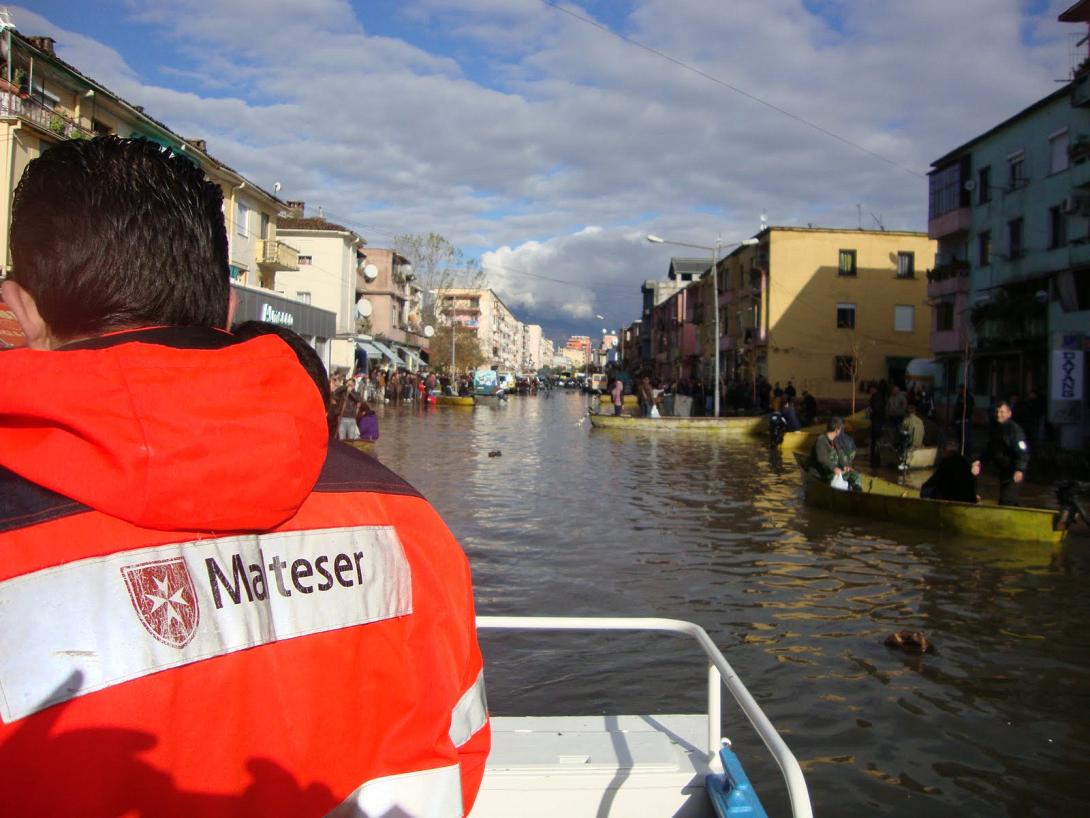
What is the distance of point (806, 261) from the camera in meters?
49.0

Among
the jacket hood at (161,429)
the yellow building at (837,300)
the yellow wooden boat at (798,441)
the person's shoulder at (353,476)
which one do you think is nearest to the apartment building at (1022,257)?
the yellow wooden boat at (798,441)

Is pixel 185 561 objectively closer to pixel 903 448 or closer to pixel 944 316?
pixel 903 448

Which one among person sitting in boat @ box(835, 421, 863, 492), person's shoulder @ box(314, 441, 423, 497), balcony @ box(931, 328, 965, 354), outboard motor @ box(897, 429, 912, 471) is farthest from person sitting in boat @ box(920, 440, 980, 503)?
balcony @ box(931, 328, 965, 354)

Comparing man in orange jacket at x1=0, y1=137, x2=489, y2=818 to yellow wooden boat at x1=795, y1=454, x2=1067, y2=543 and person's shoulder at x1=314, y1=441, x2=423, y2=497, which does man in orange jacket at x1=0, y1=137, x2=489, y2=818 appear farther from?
yellow wooden boat at x1=795, y1=454, x2=1067, y2=543

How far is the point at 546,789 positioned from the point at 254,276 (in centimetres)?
3783

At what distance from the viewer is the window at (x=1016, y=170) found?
31219mm

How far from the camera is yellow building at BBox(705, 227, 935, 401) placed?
4875cm

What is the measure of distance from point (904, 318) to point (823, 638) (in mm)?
44889

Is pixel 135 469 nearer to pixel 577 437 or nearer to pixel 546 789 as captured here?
pixel 546 789

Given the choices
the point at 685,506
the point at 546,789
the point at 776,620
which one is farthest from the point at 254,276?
the point at 546,789

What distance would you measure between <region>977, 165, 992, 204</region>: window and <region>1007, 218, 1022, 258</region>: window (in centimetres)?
233

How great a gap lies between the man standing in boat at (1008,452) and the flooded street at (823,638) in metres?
1.29

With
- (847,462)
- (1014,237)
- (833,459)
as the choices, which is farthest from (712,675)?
(1014,237)

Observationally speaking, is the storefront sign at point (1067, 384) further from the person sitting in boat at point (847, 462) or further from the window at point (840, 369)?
the window at point (840, 369)
